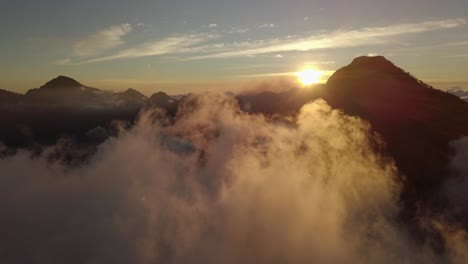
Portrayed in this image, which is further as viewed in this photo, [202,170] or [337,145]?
[202,170]

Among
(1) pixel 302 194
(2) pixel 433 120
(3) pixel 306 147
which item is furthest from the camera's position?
(2) pixel 433 120

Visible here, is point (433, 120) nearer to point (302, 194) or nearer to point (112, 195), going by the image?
point (302, 194)

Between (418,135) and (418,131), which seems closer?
(418,135)

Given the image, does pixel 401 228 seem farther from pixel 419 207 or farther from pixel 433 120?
pixel 433 120

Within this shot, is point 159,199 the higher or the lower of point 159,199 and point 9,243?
the higher

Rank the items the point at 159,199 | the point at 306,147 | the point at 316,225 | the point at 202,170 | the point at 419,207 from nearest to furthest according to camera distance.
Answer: the point at 316,225 → the point at 159,199 → the point at 306,147 → the point at 202,170 → the point at 419,207

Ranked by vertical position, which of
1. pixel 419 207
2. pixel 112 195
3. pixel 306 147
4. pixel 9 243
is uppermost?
pixel 306 147

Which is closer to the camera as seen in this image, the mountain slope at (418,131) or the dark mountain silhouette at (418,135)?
the dark mountain silhouette at (418,135)

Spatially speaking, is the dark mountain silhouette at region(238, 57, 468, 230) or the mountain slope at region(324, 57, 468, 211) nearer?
the dark mountain silhouette at region(238, 57, 468, 230)

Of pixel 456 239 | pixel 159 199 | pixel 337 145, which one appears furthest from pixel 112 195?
pixel 456 239
